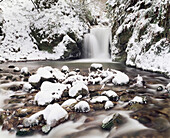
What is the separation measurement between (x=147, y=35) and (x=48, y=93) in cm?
723

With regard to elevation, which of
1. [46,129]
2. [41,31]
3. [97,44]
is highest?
[41,31]

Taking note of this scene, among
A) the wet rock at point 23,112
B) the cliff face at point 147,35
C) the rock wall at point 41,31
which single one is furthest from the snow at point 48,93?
the rock wall at point 41,31

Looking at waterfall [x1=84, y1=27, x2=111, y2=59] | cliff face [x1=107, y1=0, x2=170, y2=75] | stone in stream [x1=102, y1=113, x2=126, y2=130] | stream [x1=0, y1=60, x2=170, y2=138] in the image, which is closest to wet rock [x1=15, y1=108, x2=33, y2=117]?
stream [x1=0, y1=60, x2=170, y2=138]

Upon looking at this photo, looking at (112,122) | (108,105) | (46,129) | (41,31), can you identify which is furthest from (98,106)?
(41,31)

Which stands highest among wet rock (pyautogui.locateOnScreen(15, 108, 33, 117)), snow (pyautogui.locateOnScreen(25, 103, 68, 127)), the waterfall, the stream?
the waterfall

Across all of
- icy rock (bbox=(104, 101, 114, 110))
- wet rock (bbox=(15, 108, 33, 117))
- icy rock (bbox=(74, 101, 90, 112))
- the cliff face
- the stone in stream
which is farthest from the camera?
the cliff face

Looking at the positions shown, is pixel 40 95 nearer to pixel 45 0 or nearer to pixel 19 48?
pixel 19 48

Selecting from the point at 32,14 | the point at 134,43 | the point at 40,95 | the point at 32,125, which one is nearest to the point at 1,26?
the point at 32,14

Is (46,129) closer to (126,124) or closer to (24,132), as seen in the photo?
(24,132)

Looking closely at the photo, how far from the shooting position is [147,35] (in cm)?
827

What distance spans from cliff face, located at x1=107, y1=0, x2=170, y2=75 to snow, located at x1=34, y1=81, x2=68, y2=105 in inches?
200

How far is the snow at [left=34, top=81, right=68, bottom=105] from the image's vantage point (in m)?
3.53

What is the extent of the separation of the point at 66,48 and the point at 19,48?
6177mm

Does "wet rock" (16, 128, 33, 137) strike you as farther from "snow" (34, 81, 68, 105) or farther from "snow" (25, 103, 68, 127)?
"snow" (34, 81, 68, 105)
